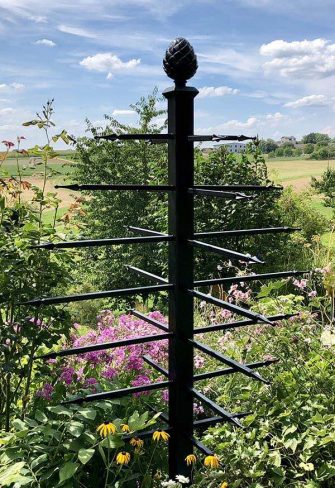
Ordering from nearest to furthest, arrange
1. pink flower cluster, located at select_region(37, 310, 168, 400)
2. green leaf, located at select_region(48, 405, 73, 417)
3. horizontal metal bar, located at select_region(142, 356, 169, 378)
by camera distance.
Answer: green leaf, located at select_region(48, 405, 73, 417) < horizontal metal bar, located at select_region(142, 356, 169, 378) < pink flower cluster, located at select_region(37, 310, 168, 400)

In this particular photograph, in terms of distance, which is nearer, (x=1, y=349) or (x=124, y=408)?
(x=1, y=349)

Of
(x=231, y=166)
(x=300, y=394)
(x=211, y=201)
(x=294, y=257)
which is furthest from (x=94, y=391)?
(x=294, y=257)

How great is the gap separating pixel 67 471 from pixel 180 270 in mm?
884

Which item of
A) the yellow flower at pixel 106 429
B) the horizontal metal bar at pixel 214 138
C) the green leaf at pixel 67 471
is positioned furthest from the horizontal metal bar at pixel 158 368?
the horizontal metal bar at pixel 214 138

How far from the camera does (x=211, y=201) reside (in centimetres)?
697

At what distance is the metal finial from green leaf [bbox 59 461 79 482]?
60.8 inches

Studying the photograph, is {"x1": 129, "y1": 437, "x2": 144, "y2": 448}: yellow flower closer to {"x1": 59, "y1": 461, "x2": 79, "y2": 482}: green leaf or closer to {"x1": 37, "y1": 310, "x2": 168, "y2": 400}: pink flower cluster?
{"x1": 59, "y1": 461, "x2": 79, "y2": 482}: green leaf

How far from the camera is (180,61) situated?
2.23 metres

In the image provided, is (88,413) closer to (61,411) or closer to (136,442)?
(61,411)

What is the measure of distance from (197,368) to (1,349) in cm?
136

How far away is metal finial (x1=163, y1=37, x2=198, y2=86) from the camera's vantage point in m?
2.22

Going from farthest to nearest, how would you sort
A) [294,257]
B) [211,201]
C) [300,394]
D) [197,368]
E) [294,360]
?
[294,257], [211,201], [197,368], [294,360], [300,394]

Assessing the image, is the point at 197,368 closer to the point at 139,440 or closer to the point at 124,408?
the point at 124,408

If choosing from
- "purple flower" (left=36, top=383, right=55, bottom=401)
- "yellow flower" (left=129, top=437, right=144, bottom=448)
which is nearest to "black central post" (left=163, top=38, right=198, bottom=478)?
"yellow flower" (left=129, top=437, right=144, bottom=448)
